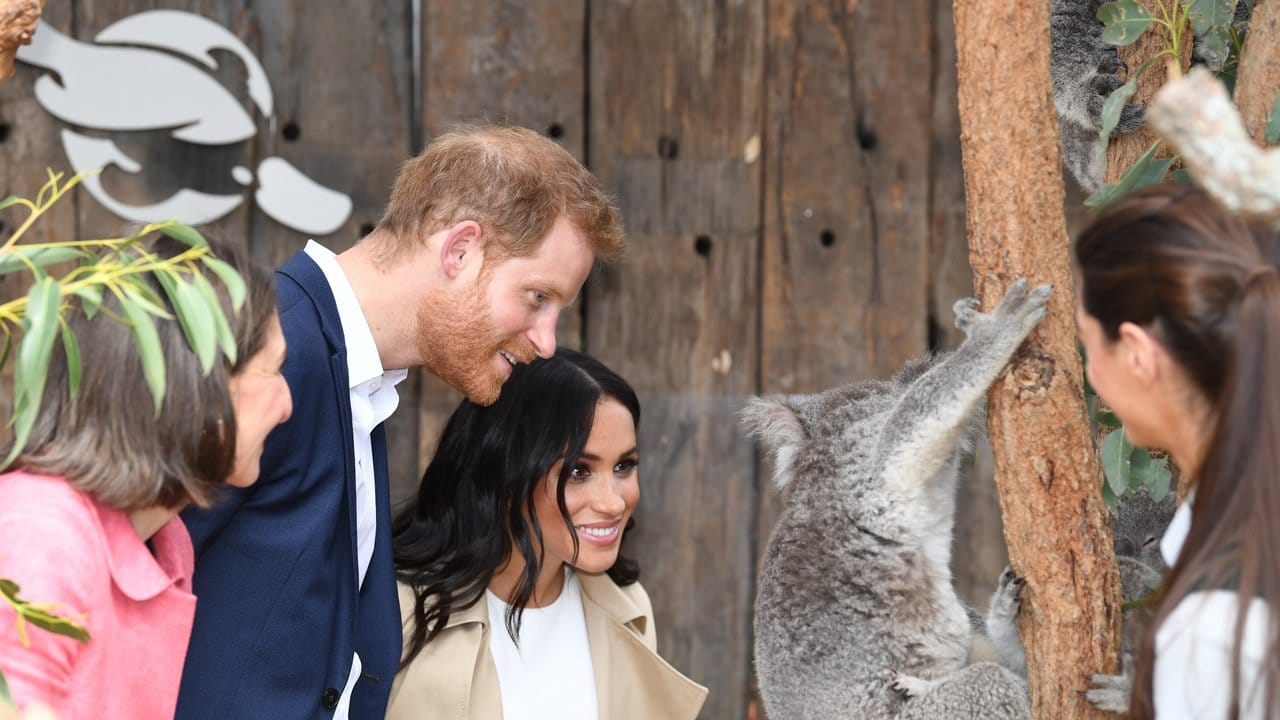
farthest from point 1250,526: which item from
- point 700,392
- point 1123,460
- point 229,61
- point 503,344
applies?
point 229,61

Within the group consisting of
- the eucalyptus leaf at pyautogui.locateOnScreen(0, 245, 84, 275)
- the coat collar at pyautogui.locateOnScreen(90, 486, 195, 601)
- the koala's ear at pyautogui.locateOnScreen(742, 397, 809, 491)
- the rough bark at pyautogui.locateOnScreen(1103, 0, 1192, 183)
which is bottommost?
the coat collar at pyautogui.locateOnScreen(90, 486, 195, 601)

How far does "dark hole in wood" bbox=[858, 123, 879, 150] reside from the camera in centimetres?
345

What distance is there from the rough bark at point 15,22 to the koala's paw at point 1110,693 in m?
1.76

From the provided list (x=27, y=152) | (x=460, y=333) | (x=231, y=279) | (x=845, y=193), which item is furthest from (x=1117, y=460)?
(x=27, y=152)

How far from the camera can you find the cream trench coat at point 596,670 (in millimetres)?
2400

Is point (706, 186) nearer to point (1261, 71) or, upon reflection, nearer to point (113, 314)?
point (1261, 71)

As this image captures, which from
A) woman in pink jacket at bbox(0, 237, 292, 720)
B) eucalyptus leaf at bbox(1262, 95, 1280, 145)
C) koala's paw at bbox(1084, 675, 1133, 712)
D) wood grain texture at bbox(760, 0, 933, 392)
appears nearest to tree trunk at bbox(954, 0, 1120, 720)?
koala's paw at bbox(1084, 675, 1133, 712)

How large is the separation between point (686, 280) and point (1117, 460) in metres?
1.61

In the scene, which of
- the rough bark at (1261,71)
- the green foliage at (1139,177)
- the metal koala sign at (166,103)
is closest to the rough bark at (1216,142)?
the green foliage at (1139,177)

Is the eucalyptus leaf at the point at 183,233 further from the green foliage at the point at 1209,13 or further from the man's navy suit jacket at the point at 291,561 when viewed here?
A: the green foliage at the point at 1209,13

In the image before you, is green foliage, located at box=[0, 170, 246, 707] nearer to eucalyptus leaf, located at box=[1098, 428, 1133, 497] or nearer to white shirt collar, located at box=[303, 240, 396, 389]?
white shirt collar, located at box=[303, 240, 396, 389]

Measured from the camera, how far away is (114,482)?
1.41 m

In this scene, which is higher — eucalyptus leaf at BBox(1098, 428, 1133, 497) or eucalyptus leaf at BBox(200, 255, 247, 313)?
eucalyptus leaf at BBox(200, 255, 247, 313)

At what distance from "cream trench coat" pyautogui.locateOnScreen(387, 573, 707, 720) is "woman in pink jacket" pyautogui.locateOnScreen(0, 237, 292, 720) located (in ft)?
2.96
